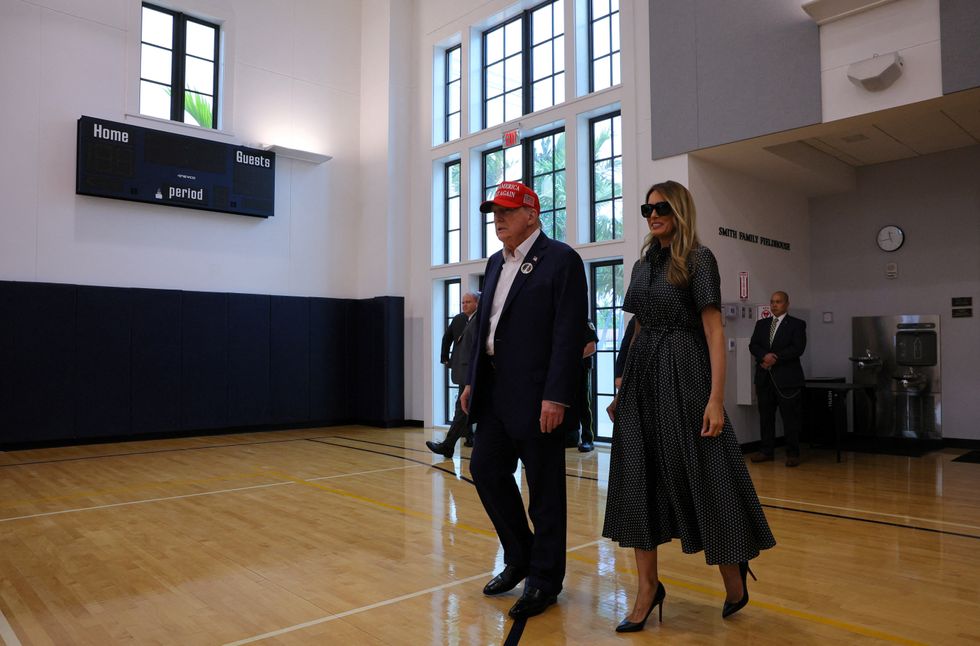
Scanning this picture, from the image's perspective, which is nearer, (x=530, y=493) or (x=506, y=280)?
(x=530, y=493)

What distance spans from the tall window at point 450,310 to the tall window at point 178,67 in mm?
3947

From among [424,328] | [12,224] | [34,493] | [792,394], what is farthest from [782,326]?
[12,224]

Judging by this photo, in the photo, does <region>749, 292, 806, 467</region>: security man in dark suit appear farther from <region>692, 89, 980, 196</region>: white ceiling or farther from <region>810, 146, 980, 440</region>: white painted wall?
<region>810, 146, 980, 440</region>: white painted wall

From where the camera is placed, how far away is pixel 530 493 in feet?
8.55

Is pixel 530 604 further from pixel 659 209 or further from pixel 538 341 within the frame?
pixel 659 209

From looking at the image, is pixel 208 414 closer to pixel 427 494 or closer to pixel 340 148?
pixel 340 148

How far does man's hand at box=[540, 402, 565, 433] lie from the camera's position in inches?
98.1

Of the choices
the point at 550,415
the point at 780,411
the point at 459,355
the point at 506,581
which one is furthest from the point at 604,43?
the point at 506,581

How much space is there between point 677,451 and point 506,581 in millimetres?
943

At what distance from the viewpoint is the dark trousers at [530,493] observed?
2607 mm

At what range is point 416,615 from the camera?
8.47 ft

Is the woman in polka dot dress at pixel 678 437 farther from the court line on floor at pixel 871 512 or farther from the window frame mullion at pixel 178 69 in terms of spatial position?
the window frame mullion at pixel 178 69

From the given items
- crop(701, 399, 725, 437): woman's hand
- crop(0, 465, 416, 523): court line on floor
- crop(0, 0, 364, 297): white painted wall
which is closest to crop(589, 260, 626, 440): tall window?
crop(0, 465, 416, 523): court line on floor

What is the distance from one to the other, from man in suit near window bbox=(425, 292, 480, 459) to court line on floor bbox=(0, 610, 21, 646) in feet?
13.3
